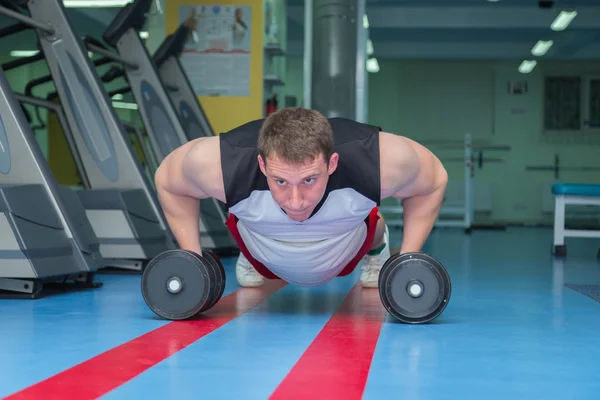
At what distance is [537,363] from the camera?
216 cm

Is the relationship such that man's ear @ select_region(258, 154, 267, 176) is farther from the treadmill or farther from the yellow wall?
the yellow wall

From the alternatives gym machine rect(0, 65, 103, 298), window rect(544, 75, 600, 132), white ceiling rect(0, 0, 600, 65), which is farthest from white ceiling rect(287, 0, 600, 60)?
gym machine rect(0, 65, 103, 298)

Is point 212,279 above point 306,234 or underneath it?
underneath

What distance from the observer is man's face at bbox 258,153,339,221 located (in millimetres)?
2334

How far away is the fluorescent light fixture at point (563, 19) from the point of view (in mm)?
11086

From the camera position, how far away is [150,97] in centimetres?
596

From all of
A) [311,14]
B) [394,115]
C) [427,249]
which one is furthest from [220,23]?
[394,115]

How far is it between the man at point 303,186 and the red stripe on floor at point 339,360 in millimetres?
239

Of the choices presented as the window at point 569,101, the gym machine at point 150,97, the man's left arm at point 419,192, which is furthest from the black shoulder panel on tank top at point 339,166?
the window at point 569,101

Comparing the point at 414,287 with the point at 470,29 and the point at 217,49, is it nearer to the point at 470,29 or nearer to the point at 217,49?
the point at 217,49

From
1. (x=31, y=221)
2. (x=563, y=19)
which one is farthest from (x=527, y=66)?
(x=31, y=221)

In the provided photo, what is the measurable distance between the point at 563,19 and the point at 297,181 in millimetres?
10114

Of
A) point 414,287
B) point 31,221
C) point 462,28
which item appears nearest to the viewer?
point 414,287

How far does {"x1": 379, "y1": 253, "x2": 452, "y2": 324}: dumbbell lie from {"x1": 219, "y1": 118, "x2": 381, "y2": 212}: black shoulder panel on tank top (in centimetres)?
24
